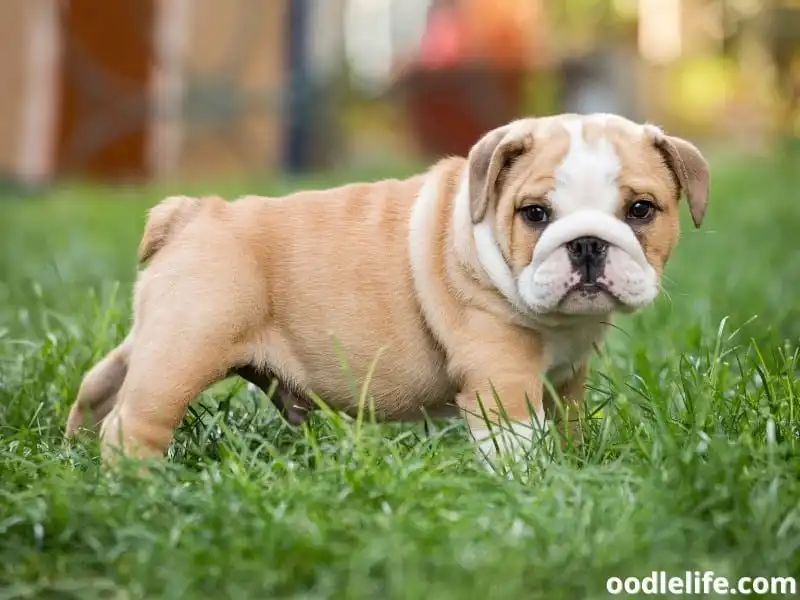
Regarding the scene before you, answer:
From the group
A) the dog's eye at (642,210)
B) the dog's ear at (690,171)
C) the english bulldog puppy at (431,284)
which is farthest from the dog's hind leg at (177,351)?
the dog's ear at (690,171)

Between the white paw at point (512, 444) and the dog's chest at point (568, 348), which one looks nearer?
the white paw at point (512, 444)

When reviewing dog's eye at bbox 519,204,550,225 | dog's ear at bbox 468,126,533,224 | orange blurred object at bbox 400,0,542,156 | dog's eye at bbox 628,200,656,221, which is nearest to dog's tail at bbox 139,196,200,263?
dog's ear at bbox 468,126,533,224

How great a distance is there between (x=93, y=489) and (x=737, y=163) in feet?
29.0

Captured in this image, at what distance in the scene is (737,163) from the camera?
415 inches

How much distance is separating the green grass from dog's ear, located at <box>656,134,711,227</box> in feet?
1.26

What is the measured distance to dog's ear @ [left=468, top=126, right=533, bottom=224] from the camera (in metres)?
3.01

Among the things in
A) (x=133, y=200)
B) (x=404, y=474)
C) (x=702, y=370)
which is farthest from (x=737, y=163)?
(x=404, y=474)

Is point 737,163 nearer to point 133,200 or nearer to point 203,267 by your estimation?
point 133,200

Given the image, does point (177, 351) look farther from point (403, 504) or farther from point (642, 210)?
point (642, 210)

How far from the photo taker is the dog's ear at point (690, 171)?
3078mm

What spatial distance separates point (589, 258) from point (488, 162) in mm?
362

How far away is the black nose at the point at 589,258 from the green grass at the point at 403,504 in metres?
0.26

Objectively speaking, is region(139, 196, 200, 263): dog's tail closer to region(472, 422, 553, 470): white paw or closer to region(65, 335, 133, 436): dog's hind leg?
region(65, 335, 133, 436): dog's hind leg

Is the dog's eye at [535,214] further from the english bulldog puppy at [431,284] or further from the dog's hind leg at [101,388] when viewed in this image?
the dog's hind leg at [101,388]
